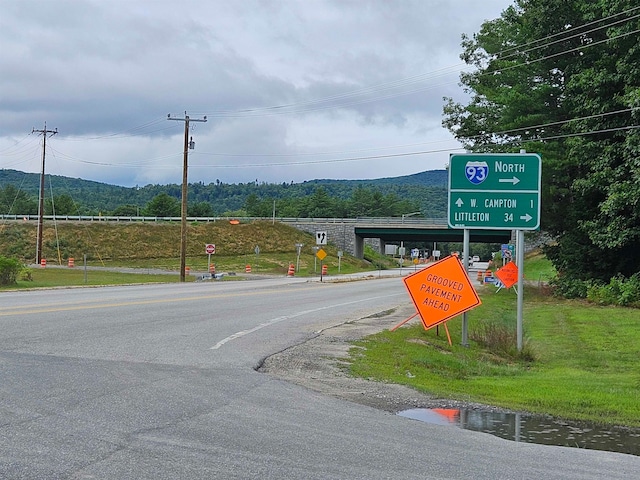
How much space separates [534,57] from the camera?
40.6m

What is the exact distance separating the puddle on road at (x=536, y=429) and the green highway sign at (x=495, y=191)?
25.8 feet

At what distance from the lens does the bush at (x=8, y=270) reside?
35.8 m

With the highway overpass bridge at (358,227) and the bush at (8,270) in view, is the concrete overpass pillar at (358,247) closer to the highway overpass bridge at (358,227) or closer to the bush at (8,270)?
the highway overpass bridge at (358,227)

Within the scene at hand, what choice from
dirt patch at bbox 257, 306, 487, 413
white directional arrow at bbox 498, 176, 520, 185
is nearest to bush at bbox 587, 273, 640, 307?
white directional arrow at bbox 498, 176, 520, 185

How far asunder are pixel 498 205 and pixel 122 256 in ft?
245

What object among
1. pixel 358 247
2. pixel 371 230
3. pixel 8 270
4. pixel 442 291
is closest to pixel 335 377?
pixel 442 291

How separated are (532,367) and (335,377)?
5.40 metres

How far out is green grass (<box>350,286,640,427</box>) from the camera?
9969mm

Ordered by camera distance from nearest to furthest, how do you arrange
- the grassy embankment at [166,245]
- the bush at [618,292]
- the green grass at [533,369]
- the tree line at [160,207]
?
1. the green grass at [533,369]
2. the bush at [618,292]
3. the grassy embankment at [166,245]
4. the tree line at [160,207]

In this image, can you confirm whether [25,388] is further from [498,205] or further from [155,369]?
[498,205]

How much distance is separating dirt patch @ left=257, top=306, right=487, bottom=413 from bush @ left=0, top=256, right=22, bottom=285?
953 inches

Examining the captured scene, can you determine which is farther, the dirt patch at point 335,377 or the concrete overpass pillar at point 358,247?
the concrete overpass pillar at point 358,247

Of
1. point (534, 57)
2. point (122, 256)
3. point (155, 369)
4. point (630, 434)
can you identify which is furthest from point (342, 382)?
point (122, 256)

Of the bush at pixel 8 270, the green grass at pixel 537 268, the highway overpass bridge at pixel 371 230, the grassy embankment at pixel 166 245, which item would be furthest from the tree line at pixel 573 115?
the highway overpass bridge at pixel 371 230
